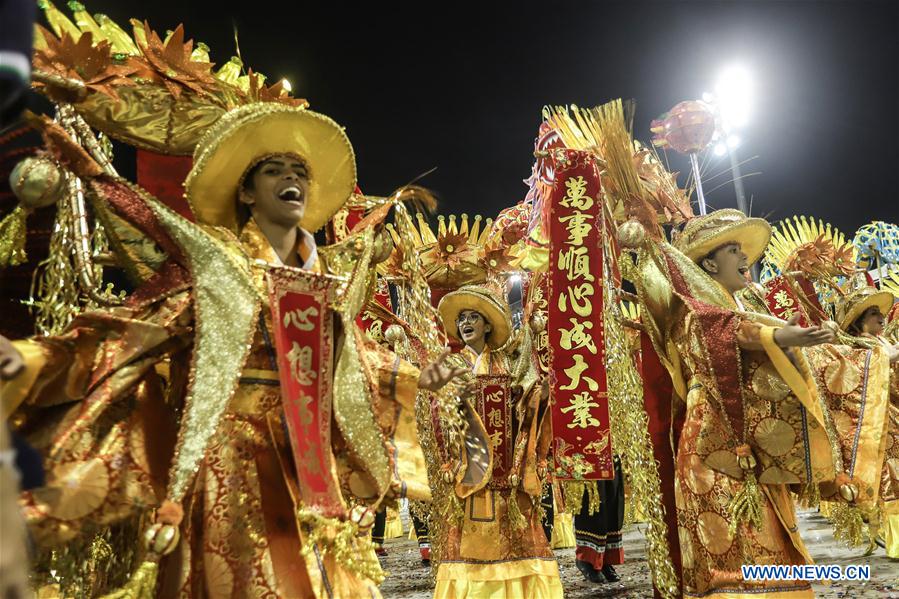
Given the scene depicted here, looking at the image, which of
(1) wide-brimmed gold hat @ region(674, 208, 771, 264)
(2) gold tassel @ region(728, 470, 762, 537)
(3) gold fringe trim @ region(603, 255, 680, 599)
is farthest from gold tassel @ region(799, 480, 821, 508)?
(1) wide-brimmed gold hat @ region(674, 208, 771, 264)

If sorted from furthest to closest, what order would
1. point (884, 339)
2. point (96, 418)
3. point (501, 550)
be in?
point (884, 339)
point (501, 550)
point (96, 418)

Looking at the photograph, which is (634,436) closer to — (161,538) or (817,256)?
(161,538)

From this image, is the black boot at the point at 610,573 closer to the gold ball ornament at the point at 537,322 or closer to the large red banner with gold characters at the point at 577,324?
the gold ball ornament at the point at 537,322

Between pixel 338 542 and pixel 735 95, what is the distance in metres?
9.64

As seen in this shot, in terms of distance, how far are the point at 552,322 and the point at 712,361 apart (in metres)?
0.84

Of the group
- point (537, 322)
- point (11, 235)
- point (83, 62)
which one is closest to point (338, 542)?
point (11, 235)

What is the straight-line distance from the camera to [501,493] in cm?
511

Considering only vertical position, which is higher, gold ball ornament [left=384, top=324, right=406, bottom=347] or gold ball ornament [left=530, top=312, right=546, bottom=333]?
gold ball ornament [left=530, top=312, right=546, bottom=333]

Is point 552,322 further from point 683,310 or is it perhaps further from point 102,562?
point 102,562

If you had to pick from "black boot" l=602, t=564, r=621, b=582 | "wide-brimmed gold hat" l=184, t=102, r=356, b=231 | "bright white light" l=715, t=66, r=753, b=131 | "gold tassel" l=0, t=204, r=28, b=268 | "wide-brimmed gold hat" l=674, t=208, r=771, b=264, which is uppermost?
"bright white light" l=715, t=66, r=753, b=131

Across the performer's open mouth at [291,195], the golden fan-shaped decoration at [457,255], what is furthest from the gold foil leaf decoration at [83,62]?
the golden fan-shaped decoration at [457,255]

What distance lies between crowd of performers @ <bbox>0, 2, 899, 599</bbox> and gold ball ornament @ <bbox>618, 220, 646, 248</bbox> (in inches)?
0.7

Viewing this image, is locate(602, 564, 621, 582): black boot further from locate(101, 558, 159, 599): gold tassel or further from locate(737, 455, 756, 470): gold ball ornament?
locate(101, 558, 159, 599): gold tassel

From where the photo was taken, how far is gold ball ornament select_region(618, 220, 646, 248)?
3951 mm
